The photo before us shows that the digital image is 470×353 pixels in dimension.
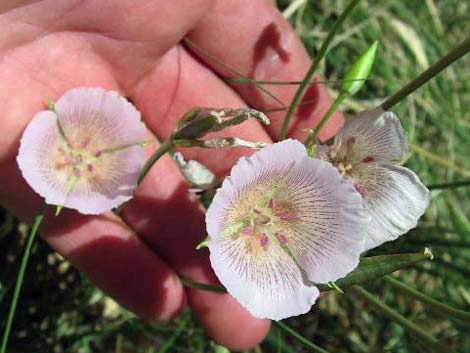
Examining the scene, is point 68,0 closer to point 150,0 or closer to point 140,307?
point 150,0

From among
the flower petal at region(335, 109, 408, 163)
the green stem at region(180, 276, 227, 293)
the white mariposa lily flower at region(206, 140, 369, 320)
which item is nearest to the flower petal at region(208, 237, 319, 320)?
the white mariposa lily flower at region(206, 140, 369, 320)

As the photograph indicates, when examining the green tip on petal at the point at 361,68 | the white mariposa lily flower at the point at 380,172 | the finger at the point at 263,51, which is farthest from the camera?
the finger at the point at 263,51

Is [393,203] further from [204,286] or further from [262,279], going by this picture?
[204,286]

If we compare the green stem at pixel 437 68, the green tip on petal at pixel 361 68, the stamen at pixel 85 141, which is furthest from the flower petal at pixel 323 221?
the stamen at pixel 85 141

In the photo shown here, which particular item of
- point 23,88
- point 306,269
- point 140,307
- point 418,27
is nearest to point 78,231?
point 140,307

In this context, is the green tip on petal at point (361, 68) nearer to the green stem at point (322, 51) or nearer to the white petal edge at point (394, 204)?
the green stem at point (322, 51)

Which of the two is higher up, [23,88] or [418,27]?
[23,88]

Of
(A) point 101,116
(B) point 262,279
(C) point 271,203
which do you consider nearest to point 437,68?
(C) point 271,203
